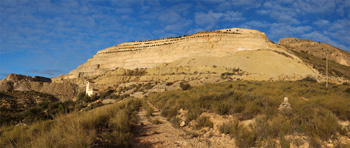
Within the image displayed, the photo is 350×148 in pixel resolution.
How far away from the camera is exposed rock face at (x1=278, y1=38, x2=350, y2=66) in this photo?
6508 cm

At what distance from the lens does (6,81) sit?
40000mm

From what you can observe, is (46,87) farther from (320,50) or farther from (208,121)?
(320,50)

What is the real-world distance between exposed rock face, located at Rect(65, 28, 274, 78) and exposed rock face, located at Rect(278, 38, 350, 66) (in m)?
38.0

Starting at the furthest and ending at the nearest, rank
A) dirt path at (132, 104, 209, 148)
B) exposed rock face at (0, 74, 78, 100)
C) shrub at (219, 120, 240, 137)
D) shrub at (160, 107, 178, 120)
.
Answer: exposed rock face at (0, 74, 78, 100) → shrub at (160, 107, 178, 120) → shrub at (219, 120, 240, 137) → dirt path at (132, 104, 209, 148)

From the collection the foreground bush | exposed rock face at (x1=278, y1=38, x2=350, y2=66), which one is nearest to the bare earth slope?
the foreground bush

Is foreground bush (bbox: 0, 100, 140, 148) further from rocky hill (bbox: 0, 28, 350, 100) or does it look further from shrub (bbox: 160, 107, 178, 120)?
rocky hill (bbox: 0, 28, 350, 100)

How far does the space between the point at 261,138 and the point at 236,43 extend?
39.4m

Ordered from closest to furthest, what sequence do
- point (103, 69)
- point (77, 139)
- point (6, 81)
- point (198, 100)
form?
point (77, 139), point (198, 100), point (6, 81), point (103, 69)

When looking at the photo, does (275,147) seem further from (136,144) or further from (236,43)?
(236,43)

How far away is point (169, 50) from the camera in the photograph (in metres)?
44.6

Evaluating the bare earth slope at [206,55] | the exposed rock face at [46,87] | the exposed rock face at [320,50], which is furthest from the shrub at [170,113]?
the exposed rock face at [320,50]

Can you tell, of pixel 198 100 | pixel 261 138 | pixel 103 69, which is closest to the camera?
pixel 261 138

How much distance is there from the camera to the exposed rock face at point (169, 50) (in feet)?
133

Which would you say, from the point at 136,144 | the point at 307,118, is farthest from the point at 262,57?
the point at 136,144
